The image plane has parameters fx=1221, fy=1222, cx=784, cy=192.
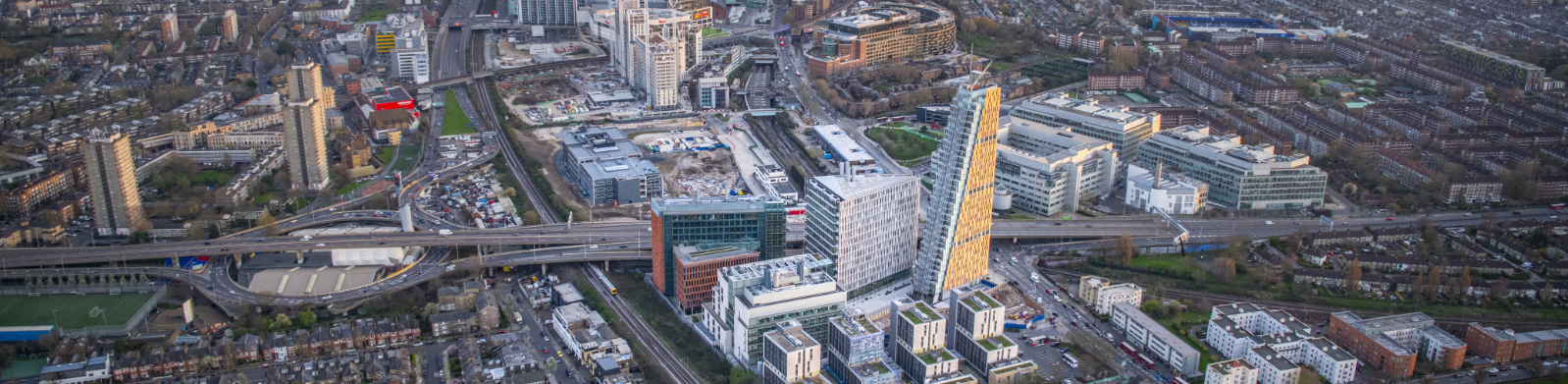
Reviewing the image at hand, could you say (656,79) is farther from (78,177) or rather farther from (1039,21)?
(1039,21)

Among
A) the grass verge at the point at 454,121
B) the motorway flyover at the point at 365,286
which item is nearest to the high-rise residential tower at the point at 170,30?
the grass verge at the point at 454,121

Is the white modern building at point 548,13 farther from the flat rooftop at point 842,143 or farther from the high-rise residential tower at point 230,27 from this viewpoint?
the flat rooftop at point 842,143

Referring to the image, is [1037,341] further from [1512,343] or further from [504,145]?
[504,145]

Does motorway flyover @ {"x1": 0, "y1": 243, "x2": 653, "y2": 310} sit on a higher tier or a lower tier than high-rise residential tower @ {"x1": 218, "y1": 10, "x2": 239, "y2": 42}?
lower

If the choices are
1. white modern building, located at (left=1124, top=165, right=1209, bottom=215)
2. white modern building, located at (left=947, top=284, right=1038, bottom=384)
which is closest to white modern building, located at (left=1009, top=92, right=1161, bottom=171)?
white modern building, located at (left=1124, top=165, right=1209, bottom=215)

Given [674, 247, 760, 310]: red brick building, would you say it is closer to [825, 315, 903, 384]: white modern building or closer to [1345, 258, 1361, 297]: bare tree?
[825, 315, 903, 384]: white modern building

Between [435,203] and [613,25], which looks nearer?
[435,203]

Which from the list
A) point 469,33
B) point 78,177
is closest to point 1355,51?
point 469,33
